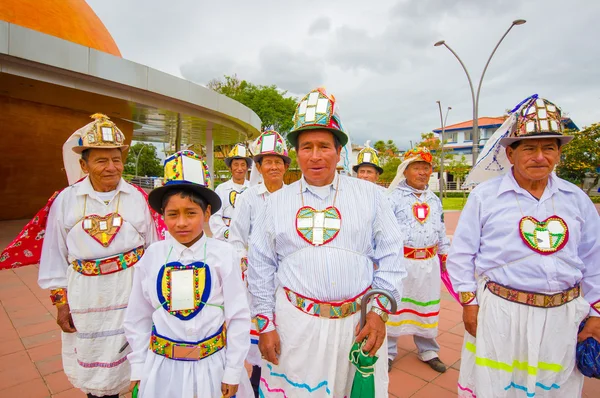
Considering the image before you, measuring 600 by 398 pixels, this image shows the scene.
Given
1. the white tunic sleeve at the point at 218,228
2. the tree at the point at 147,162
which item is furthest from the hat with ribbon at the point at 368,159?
the tree at the point at 147,162

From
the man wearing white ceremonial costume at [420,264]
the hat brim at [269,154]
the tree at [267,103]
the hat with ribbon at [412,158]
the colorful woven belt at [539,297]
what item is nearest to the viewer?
the colorful woven belt at [539,297]

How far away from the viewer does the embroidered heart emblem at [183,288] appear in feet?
6.23

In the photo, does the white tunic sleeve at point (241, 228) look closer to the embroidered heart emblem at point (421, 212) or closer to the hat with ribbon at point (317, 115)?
the hat with ribbon at point (317, 115)

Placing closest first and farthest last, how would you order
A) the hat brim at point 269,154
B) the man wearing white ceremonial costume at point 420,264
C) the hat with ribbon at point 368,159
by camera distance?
1. the hat brim at point 269,154
2. the man wearing white ceremonial costume at point 420,264
3. the hat with ribbon at point 368,159

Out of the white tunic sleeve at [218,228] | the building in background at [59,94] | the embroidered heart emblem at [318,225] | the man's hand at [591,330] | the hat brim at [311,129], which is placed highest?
the building in background at [59,94]

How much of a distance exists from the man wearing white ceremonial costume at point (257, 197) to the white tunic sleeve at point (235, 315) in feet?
2.87

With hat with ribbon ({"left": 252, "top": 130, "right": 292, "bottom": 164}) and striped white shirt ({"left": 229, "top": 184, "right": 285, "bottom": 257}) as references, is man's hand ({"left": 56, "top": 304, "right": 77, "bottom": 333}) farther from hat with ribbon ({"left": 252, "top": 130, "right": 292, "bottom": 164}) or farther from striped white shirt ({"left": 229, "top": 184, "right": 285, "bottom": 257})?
hat with ribbon ({"left": 252, "top": 130, "right": 292, "bottom": 164})

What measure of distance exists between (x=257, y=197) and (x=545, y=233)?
217 cm

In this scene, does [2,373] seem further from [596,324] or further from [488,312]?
[596,324]

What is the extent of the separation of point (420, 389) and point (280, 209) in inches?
89.8

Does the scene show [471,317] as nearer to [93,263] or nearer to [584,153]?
[93,263]

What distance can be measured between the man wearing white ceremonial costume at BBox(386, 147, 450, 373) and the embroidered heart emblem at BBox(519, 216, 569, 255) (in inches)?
59.6

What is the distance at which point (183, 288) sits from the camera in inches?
75.2

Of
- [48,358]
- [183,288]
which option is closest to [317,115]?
[183,288]
